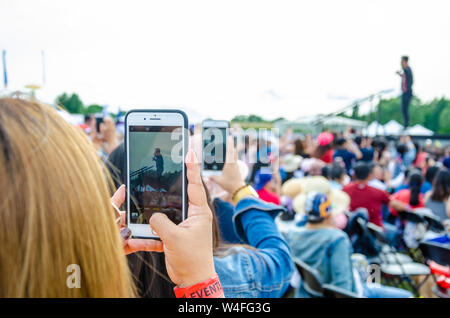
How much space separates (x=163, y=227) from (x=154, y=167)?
0.38 feet

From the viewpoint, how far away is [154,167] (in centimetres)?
65

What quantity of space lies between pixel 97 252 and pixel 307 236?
7.51ft

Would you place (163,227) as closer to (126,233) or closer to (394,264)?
(126,233)

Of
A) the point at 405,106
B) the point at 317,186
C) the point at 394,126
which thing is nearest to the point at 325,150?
the point at 317,186

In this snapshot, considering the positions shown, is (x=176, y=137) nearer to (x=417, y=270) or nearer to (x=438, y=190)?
(x=417, y=270)

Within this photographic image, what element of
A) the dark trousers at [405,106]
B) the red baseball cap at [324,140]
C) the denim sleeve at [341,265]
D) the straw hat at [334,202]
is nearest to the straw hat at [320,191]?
the straw hat at [334,202]

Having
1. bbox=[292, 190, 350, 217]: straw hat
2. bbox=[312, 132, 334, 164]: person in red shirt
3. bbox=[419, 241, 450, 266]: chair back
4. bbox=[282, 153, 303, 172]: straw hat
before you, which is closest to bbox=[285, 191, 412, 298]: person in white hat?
bbox=[292, 190, 350, 217]: straw hat

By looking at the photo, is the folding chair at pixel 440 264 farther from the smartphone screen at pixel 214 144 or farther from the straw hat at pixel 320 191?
the smartphone screen at pixel 214 144

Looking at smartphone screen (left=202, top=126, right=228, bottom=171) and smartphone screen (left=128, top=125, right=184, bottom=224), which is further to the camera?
smartphone screen (left=202, top=126, right=228, bottom=171)

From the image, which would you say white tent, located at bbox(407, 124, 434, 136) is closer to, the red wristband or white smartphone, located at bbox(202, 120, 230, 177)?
white smartphone, located at bbox(202, 120, 230, 177)

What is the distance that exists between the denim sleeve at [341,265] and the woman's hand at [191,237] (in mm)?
1970

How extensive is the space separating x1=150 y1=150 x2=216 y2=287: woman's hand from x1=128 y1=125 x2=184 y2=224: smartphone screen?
1.1 inches

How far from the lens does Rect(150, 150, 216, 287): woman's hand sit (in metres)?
0.61

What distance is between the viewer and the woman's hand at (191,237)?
1.99 feet
